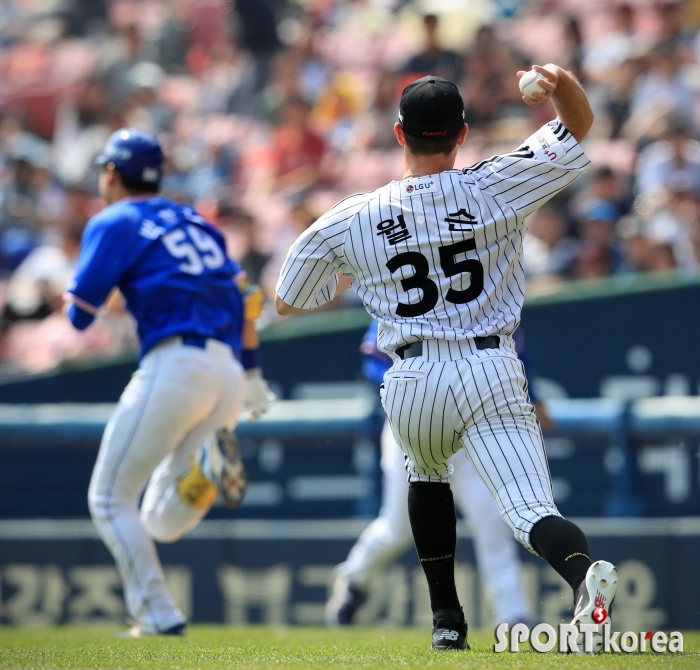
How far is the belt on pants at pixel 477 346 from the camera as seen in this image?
3.84 meters

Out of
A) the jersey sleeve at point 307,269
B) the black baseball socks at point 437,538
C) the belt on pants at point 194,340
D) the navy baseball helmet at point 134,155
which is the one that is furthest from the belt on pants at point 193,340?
the black baseball socks at point 437,538

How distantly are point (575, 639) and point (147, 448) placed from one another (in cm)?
240

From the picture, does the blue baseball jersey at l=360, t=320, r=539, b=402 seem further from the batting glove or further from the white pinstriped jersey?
the white pinstriped jersey

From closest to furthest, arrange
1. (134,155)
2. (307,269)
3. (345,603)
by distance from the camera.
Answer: (307,269), (134,155), (345,603)

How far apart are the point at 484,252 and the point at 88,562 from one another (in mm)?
4915

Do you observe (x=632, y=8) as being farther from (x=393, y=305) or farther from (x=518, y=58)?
(x=393, y=305)

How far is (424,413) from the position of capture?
12.5ft

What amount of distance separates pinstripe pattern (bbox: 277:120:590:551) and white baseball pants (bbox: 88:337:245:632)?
1589mm

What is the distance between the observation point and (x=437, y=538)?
4102mm

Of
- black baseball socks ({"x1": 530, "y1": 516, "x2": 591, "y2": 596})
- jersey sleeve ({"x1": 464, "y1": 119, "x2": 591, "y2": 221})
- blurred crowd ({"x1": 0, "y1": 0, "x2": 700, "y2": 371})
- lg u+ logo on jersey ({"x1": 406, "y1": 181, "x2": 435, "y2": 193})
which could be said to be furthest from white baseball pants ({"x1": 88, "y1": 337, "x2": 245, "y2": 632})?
blurred crowd ({"x1": 0, "y1": 0, "x2": 700, "y2": 371})

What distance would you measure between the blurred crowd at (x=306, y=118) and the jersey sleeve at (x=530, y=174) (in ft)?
13.9

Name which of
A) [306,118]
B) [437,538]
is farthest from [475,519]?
[306,118]

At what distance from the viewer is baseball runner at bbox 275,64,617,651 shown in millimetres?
3773

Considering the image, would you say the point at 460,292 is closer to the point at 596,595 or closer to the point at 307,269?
the point at 307,269
